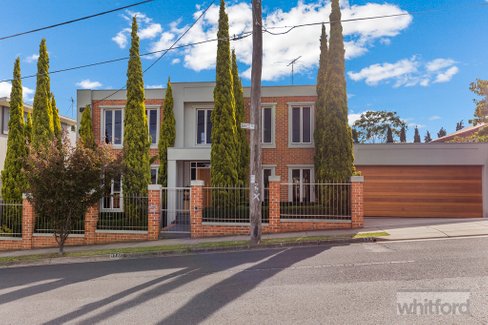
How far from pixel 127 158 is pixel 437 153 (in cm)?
1339

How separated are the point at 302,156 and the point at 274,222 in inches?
211

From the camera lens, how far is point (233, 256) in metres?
9.62

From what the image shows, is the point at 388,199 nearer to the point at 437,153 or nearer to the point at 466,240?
the point at 437,153

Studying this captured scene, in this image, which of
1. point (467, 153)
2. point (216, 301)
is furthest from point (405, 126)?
point (216, 301)

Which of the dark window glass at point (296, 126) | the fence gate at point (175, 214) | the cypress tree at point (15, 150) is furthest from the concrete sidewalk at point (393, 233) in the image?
the dark window glass at point (296, 126)

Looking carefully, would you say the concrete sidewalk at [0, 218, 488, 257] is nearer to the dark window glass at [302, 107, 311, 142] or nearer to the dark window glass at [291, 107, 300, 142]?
the dark window glass at [302, 107, 311, 142]

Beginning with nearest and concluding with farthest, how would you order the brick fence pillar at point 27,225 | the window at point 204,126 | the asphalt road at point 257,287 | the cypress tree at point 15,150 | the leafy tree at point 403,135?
the asphalt road at point 257,287 → the brick fence pillar at point 27,225 → the cypress tree at point 15,150 → the window at point 204,126 → the leafy tree at point 403,135

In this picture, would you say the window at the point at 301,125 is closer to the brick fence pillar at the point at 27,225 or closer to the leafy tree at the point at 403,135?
the brick fence pillar at the point at 27,225

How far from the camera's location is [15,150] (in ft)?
55.3

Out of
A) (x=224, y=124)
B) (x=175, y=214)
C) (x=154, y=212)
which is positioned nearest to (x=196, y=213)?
(x=154, y=212)

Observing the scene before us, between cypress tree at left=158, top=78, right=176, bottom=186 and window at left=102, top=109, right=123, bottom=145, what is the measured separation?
2.40 meters

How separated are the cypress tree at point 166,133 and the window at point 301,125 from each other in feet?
19.2

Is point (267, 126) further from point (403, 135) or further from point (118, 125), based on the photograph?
point (403, 135)

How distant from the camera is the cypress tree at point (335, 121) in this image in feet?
48.9
